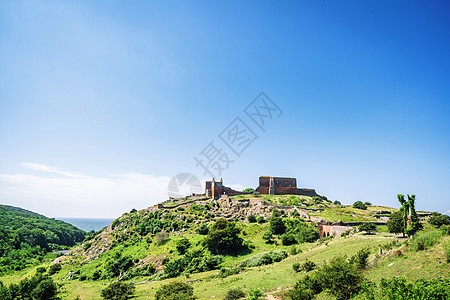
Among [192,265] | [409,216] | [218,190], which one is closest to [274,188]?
[218,190]

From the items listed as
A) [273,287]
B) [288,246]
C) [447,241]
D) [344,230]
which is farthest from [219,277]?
[447,241]

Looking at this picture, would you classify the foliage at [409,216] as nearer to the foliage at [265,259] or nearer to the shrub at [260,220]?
the foliage at [265,259]

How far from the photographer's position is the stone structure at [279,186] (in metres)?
81.1

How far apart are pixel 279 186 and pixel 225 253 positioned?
42753 millimetres

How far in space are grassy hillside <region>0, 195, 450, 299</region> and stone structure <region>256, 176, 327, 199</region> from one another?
333 inches

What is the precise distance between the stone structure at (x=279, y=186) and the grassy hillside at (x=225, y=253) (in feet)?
27.7

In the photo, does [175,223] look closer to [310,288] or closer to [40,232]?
[310,288]

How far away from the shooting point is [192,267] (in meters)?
40.3

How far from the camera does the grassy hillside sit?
751 inches

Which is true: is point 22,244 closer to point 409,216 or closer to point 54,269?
point 54,269

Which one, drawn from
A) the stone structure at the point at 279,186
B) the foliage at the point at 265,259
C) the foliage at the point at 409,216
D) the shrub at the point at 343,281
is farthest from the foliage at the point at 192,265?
the stone structure at the point at 279,186

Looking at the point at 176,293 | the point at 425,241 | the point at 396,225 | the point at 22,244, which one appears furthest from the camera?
the point at 22,244

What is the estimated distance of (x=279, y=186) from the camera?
8156cm

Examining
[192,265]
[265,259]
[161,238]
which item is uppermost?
[265,259]
